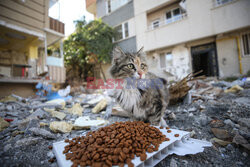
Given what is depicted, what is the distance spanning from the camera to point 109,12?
36.9 ft

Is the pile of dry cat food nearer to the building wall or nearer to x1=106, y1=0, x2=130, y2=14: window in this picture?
the building wall

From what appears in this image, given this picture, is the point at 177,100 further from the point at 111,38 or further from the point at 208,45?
the point at 111,38

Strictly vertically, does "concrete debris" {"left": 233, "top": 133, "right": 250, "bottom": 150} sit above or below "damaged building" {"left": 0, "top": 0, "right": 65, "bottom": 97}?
below

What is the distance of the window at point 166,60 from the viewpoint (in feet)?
29.1

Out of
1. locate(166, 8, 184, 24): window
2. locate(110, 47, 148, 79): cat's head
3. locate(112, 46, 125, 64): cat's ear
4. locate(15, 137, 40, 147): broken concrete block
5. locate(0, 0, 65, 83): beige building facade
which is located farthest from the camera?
locate(166, 8, 184, 24): window

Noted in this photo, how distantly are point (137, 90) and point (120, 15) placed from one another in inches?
418

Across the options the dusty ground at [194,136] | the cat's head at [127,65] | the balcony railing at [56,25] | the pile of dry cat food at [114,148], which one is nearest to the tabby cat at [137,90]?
the cat's head at [127,65]

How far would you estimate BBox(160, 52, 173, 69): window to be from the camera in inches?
349

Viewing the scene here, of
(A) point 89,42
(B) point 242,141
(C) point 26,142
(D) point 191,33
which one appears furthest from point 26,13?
(D) point 191,33

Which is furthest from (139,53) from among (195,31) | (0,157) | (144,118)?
(195,31)

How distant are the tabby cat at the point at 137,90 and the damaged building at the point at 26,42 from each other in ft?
17.4

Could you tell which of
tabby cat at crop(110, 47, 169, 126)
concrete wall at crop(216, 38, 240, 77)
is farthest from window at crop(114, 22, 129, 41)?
tabby cat at crop(110, 47, 169, 126)

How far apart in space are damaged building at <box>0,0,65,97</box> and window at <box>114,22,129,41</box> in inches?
204

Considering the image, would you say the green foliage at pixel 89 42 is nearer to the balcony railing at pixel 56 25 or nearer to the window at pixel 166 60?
the balcony railing at pixel 56 25
